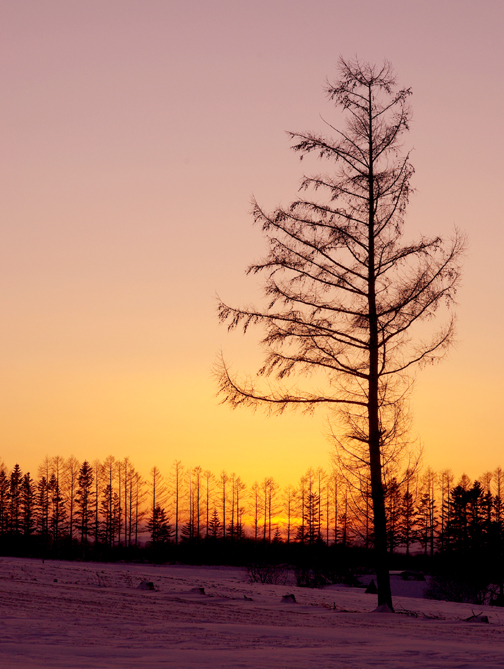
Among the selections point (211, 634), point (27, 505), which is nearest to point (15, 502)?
point (27, 505)

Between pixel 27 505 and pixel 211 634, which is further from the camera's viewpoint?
pixel 27 505

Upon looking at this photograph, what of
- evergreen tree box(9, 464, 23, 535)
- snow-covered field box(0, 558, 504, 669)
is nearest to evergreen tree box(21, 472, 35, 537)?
evergreen tree box(9, 464, 23, 535)

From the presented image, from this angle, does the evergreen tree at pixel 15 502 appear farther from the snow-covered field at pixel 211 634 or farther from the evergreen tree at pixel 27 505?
the snow-covered field at pixel 211 634

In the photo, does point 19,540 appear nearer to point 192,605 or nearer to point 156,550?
point 156,550

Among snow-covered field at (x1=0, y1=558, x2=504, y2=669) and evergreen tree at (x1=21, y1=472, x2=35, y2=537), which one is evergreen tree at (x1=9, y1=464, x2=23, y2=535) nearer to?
evergreen tree at (x1=21, y1=472, x2=35, y2=537)

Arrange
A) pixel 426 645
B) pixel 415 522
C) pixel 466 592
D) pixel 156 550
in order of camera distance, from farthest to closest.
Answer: pixel 415 522 < pixel 156 550 < pixel 466 592 < pixel 426 645

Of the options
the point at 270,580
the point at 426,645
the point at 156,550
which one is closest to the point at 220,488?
the point at 156,550

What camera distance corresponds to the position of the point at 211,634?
10.4 m

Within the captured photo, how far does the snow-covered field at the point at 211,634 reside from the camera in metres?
7.64

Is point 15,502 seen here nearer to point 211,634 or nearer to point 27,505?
point 27,505

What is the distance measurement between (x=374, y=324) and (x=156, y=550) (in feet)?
242

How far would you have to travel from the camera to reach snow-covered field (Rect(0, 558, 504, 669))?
764 cm

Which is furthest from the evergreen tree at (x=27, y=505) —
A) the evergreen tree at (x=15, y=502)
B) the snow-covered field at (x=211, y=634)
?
the snow-covered field at (x=211, y=634)

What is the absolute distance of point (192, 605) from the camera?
15.7 m
